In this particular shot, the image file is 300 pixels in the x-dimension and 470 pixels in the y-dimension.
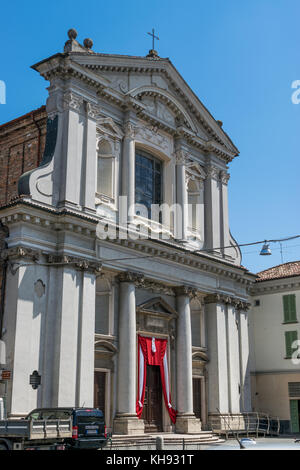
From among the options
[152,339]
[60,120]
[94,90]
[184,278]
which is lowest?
[152,339]

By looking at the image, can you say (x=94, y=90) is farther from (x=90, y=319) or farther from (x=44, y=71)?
(x=90, y=319)

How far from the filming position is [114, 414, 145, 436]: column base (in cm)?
2534

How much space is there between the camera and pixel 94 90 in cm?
2772

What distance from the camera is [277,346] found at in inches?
1494

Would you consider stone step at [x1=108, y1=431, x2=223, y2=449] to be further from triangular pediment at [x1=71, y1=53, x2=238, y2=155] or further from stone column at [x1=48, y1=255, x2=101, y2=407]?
triangular pediment at [x1=71, y1=53, x2=238, y2=155]

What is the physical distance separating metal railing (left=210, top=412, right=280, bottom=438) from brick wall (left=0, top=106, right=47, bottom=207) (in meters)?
15.0

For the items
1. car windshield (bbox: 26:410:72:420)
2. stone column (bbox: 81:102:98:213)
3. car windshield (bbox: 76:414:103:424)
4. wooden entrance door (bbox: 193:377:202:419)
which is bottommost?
car windshield (bbox: 76:414:103:424)

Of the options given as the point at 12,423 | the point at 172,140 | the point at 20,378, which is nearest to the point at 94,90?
the point at 172,140

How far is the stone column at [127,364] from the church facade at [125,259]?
53mm

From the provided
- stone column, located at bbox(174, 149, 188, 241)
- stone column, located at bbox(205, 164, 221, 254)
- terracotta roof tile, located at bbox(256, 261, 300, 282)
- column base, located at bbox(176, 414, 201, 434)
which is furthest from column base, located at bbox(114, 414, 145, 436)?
terracotta roof tile, located at bbox(256, 261, 300, 282)

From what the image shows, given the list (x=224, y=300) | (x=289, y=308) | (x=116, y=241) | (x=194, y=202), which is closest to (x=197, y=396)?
(x=224, y=300)

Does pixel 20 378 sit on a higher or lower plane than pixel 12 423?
higher

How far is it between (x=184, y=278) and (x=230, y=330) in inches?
194
